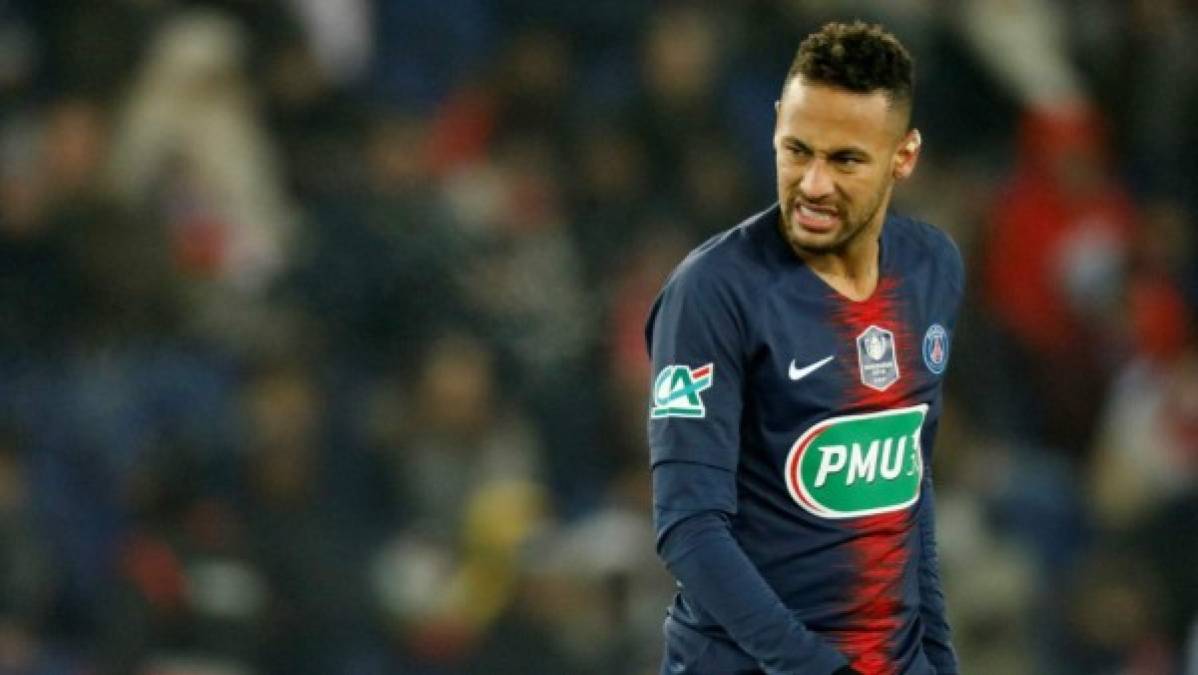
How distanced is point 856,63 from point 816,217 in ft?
0.66

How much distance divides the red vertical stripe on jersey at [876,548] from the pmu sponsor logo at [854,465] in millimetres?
19

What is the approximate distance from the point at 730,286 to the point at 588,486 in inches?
162

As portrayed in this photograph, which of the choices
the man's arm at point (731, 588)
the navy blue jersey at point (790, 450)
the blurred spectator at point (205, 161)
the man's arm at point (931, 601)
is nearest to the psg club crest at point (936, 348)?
the navy blue jersey at point (790, 450)

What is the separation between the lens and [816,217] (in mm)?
2836

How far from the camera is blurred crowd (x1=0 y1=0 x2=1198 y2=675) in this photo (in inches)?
255

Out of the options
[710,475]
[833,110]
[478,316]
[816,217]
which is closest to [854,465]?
[710,475]

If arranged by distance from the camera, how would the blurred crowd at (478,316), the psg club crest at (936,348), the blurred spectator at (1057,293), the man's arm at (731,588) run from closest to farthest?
the man's arm at (731,588), the psg club crest at (936,348), the blurred crowd at (478,316), the blurred spectator at (1057,293)

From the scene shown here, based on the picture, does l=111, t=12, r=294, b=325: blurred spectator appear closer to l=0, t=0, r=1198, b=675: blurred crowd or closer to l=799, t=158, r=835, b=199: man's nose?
l=0, t=0, r=1198, b=675: blurred crowd

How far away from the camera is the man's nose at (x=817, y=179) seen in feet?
9.16

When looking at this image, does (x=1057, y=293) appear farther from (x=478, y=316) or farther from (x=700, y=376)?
(x=700, y=376)

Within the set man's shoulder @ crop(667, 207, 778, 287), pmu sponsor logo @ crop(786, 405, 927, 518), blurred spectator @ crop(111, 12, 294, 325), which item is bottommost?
pmu sponsor logo @ crop(786, 405, 927, 518)

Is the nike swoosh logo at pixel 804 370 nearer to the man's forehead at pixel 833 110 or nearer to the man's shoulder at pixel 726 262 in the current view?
the man's shoulder at pixel 726 262

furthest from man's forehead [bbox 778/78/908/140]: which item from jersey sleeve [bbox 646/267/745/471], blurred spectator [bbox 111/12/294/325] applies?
blurred spectator [bbox 111/12/294/325]

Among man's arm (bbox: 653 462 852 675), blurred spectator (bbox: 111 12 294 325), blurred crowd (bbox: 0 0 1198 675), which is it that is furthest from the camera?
blurred spectator (bbox: 111 12 294 325)
